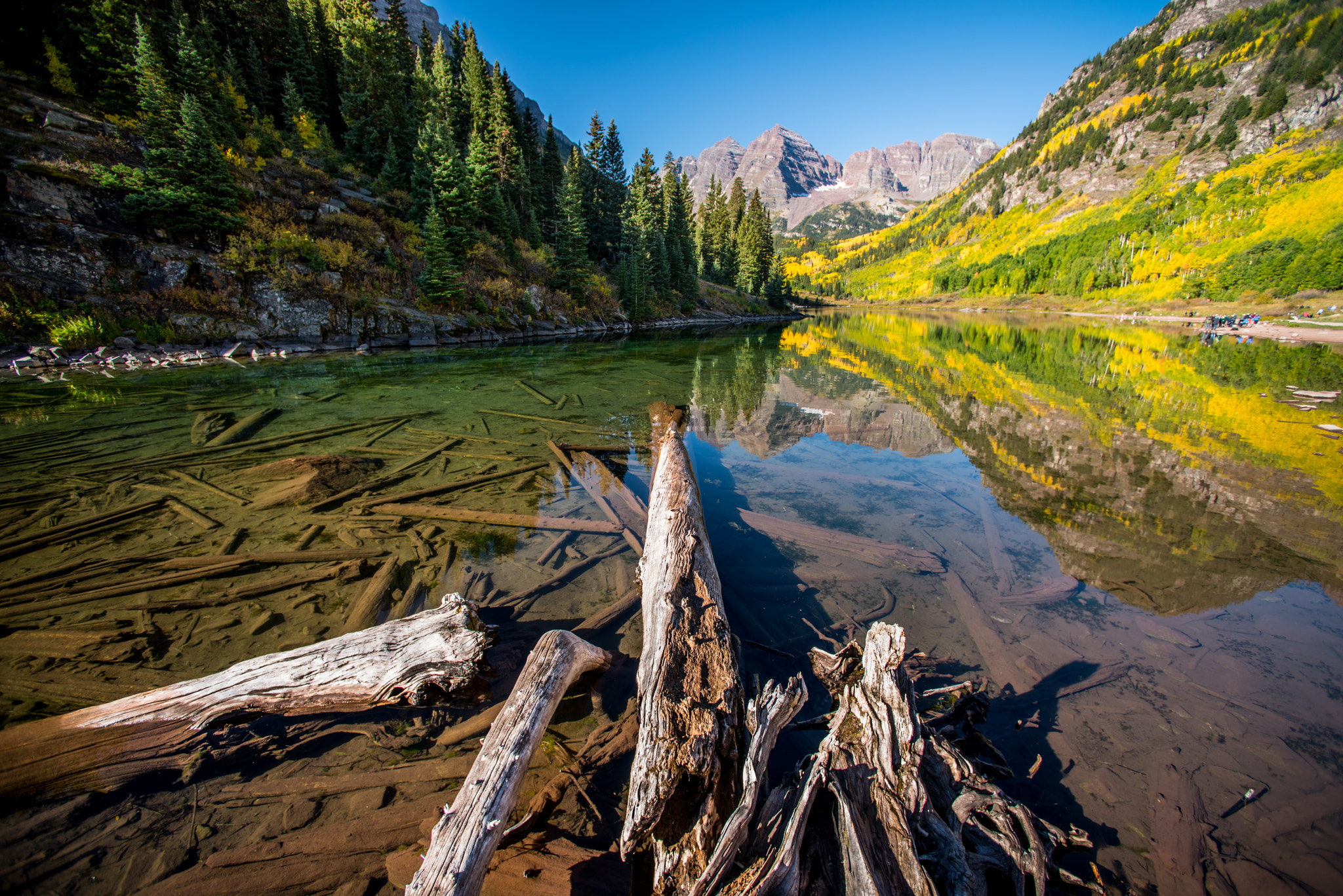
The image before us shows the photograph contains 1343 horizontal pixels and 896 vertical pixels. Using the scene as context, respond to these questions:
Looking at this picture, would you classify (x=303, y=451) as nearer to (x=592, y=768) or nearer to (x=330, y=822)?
(x=330, y=822)

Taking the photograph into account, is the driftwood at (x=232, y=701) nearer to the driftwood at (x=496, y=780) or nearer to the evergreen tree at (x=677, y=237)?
the driftwood at (x=496, y=780)

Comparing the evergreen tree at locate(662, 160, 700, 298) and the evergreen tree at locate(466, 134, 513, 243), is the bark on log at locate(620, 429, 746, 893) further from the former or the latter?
the evergreen tree at locate(662, 160, 700, 298)

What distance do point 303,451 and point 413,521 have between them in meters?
4.21

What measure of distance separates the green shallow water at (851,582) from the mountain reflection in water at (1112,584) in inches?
1.1

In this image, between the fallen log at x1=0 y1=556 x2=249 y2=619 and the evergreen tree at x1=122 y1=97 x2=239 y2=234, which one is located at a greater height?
the evergreen tree at x1=122 y1=97 x2=239 y2=234

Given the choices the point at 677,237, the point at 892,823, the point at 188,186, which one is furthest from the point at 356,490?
the point at 677,237

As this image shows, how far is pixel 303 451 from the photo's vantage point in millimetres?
8430

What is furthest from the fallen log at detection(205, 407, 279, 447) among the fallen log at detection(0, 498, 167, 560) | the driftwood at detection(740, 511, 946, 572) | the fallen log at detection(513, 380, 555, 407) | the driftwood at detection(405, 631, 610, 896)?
the driftwood at detection(740, 511, 946, 572)

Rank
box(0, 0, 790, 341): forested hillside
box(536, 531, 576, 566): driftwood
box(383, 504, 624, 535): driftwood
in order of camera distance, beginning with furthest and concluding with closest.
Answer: box(0, 0, 790, 341): forested hillside
box(383, 504, 624, 535): driftwood
box(536, 531, 576, 566): driftwood

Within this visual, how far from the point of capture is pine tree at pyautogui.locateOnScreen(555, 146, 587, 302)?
35.4 m

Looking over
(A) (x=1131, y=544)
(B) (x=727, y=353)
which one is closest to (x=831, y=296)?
(B) (x=727, y=353)

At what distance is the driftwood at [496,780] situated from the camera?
2.00 meters

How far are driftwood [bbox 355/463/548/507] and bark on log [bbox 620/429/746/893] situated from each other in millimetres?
4335

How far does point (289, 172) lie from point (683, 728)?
37361 millimetres
